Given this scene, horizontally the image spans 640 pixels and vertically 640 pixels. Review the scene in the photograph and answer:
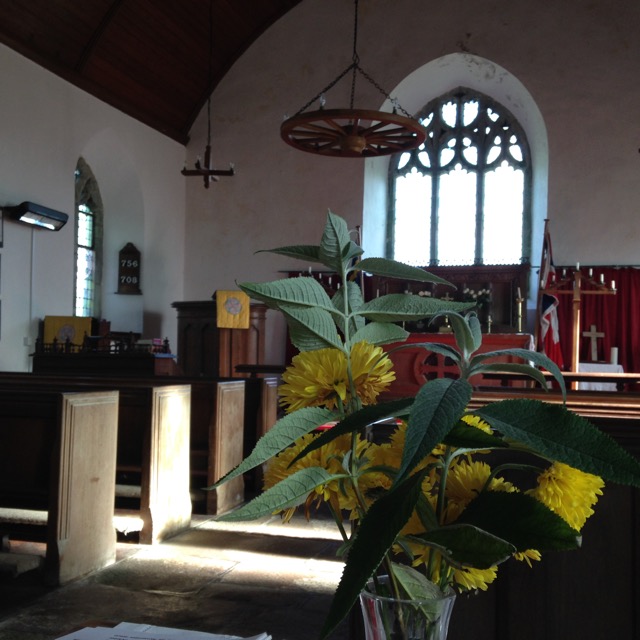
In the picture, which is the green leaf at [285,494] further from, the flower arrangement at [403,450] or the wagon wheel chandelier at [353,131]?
the wagon wheel chandelier at [353,131]

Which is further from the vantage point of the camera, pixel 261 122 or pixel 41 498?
pixel 261 122

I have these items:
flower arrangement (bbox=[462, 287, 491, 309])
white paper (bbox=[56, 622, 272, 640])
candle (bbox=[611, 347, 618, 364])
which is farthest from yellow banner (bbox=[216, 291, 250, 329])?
white paper (bbox=[56, 622, 272, 640])

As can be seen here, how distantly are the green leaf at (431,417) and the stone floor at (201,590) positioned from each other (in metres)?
2.34

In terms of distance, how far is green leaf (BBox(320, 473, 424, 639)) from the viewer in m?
0.49

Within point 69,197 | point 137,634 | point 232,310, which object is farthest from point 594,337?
point 137,634

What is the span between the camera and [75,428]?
11.4 feet

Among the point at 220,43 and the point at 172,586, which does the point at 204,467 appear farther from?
the point at 220,43

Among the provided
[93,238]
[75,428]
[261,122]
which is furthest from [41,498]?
[261,122]

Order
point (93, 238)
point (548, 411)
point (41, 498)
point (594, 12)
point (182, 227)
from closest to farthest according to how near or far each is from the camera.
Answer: point (548, 411) → point (41, 498) → point (594, 12) → point (93, 238) → point (182, 227)

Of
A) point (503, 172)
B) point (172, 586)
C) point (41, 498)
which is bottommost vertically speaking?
point (172, 586)

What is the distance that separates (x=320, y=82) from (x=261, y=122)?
3.50 feet

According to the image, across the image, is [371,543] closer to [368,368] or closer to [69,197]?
[368,368]

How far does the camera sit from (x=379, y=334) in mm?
703

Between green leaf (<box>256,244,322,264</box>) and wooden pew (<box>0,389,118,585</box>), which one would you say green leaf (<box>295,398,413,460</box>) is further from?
wooden pew (<box>0,389,118,585</box>)
